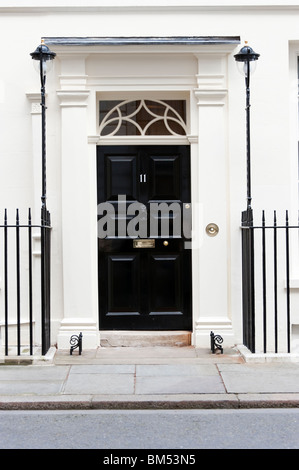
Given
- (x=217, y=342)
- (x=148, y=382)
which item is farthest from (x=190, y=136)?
(x=148, y=382)

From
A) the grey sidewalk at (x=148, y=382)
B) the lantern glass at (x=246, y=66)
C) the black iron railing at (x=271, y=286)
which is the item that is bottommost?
the grey sidewalk at (x=148, y=382)

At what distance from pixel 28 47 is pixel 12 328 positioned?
11.8 ft

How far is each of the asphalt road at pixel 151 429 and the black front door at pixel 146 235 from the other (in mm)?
2801

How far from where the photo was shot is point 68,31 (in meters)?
9.27

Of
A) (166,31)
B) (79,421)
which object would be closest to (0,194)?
(166,31)

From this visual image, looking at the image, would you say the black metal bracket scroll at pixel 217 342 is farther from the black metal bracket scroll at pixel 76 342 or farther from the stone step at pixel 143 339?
the black metal bracket scroll at pixel 76 342

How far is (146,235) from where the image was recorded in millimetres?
9477

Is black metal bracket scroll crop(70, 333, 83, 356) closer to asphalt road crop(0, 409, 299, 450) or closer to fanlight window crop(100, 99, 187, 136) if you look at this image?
asphalt road crop(0, 409, 299, 450)

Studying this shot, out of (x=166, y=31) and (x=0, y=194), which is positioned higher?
(x=166, y=31)

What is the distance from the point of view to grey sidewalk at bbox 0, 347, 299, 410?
6859 millimetres

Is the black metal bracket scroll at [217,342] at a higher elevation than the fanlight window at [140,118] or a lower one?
lower

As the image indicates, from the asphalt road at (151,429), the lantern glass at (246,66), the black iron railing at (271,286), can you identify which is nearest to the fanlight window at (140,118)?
the lantern glass at (246,66)

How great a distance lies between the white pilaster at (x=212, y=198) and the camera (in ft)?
30.2

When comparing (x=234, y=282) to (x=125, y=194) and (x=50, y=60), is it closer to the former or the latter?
(x=125, y=194)
